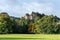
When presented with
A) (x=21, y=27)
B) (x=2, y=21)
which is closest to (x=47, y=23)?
(x=21, y=27)

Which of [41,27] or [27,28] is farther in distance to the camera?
[27,28]

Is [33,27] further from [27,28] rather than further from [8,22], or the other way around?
[8,22]

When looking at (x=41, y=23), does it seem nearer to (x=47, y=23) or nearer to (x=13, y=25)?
(x=47, y=23)

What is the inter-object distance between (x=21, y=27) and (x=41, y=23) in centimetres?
736

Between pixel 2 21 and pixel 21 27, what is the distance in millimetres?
7518

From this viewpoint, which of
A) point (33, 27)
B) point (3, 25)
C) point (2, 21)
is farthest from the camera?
point (33, 27)

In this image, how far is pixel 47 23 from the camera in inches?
3054

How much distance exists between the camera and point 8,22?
74.2 m

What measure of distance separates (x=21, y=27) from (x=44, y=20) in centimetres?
958

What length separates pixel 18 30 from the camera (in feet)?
250

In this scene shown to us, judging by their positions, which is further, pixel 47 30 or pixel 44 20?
pixel 44 20

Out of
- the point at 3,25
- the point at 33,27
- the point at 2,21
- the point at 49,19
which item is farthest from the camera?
the point at 33,27

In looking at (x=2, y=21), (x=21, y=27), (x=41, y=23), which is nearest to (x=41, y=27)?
(x=41, y=23)

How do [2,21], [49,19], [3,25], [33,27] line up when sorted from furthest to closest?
[33,27]
[49,19]
[2,21]
[3,25]
